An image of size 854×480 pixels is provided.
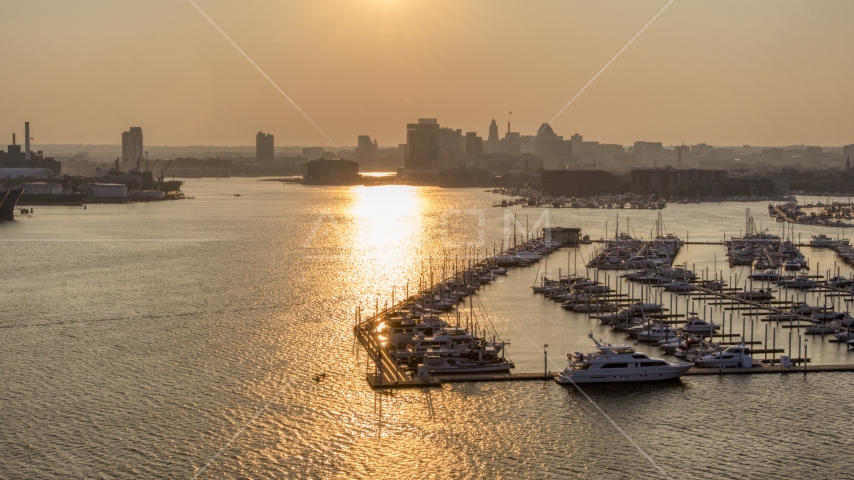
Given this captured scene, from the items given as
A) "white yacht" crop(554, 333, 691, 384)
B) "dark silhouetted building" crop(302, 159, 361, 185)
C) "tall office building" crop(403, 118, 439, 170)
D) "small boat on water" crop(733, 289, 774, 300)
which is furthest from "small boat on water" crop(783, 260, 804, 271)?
"tall office building" crop(403, 118, 439, 170)

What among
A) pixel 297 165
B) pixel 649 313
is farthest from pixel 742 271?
pixel 297 165

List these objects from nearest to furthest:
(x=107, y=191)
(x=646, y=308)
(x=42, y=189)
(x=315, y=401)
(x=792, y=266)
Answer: (x=315, y=401) < (x=646, y=308) < (x=792, y=266) < (x=42, y=189) < (x=107, y=191)

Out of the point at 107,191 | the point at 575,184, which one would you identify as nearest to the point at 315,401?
the point at 107,191


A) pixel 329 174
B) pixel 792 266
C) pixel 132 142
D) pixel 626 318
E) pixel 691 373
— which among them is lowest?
pixel 691 373

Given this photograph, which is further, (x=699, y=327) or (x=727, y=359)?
(x=699, y=327)

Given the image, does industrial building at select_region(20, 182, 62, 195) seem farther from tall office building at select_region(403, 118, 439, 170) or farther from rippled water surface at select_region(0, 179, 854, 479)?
tall office building at select_region(403, 118, 439, 170)

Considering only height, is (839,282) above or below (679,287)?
above

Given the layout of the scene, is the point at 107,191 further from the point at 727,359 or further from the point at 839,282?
the point at 727,359
